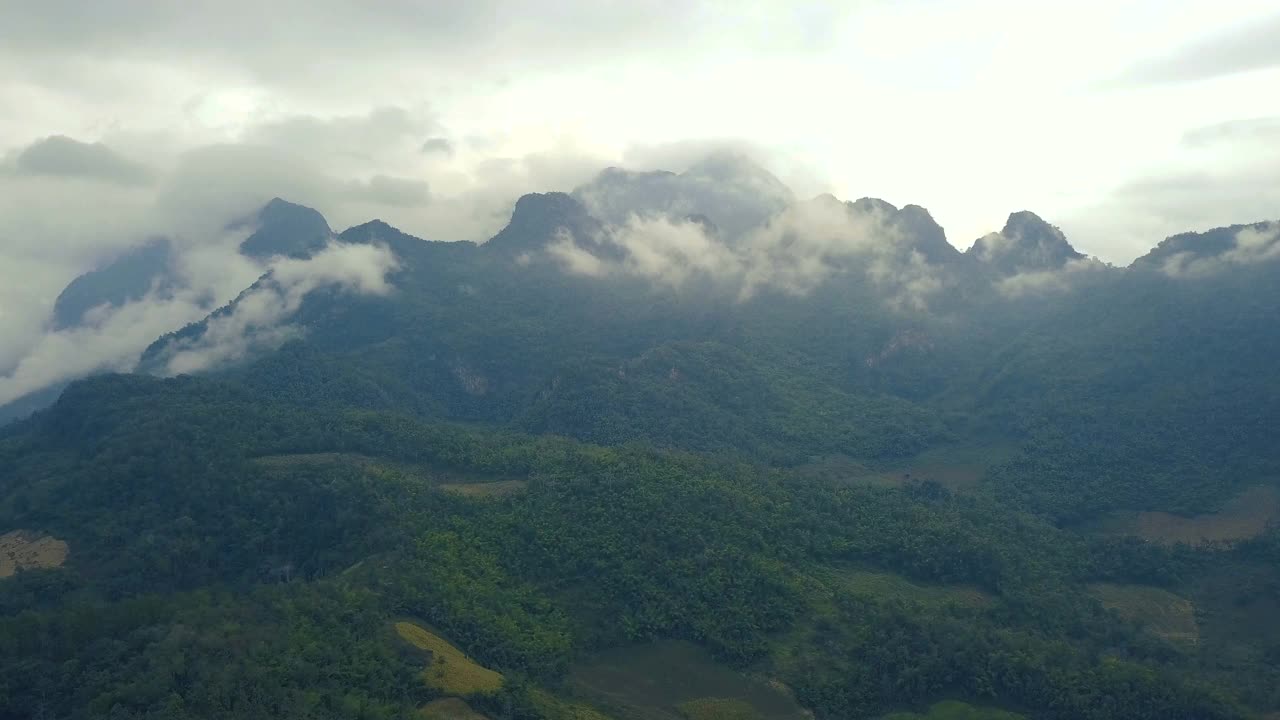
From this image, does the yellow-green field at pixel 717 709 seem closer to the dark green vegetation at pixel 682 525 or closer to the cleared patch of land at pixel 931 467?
the dark green vegetation at pixel 682 525

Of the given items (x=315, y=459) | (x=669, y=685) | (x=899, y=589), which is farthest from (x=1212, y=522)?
(x=315, y=459)

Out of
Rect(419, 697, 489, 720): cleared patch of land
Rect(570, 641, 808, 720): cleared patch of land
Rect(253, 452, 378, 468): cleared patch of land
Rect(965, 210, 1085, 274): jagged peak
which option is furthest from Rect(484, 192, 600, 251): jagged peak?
Rect(419, 697, 489, 720): cleared patch of land

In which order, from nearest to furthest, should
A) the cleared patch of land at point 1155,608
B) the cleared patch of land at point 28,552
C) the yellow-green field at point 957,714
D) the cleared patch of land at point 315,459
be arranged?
the yellow-green field at point 957,714, the cleared patch of land at point 28,552, the cleared patch of land at point 1155,608, the cleared patch of land at point 315,459

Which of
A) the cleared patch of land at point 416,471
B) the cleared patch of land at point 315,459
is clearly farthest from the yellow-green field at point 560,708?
the cleared patch of land at point 315,459

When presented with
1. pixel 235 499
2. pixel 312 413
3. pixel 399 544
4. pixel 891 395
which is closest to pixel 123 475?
pixel 235 499

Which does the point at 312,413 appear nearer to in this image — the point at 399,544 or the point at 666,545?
the point at 399,544

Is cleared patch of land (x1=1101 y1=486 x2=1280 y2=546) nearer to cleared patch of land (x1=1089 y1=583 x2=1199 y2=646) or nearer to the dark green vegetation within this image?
the dark green vegetation
